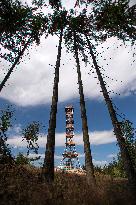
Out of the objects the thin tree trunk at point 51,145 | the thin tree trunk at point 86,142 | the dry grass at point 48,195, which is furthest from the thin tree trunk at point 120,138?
the thin tree trunk at point 51,145

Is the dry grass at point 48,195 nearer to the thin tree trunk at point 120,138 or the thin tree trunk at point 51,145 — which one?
the thin tree trunk at point 51,145

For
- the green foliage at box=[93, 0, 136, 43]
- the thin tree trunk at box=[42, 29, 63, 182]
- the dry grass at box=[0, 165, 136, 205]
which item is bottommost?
the dry grass at box=[0, 165, 136, 205]

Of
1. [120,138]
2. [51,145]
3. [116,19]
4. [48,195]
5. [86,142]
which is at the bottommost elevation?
[48,195]

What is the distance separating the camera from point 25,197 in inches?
361

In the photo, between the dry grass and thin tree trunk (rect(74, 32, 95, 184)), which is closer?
the dry grass

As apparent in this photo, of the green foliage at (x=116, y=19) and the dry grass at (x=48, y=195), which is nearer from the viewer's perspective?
the dry grass at (x=48, y=195)

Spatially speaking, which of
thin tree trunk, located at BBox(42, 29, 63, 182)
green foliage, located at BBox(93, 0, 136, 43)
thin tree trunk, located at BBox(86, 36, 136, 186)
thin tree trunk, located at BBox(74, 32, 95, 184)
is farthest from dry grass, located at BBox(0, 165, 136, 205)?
green foliage, located at BBox(93, 0, 136, 43)

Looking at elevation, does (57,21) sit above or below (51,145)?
above

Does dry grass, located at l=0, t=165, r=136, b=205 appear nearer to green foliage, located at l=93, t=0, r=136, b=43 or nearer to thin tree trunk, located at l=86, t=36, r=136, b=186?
thin tree trunk, located at l=86, t=36, r=136, b=186

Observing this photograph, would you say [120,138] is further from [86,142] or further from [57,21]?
[57,21]

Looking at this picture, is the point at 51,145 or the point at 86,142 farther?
the point at 86,142

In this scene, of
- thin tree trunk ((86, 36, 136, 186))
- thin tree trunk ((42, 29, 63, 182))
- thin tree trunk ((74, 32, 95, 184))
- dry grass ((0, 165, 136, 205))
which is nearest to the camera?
dry grass ((0, 165, 136, 205))

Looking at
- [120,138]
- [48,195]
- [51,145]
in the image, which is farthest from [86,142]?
[48,195]

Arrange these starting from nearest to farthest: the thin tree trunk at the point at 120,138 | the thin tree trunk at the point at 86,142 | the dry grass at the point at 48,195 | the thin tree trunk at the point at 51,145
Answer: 1. the dry grass at the point at 48,195
2. the thin tree trunk at the point at 51,145
3. the thin tree trunk at the point at 120,138
4. the thin tree trunk at the point at 86,142
